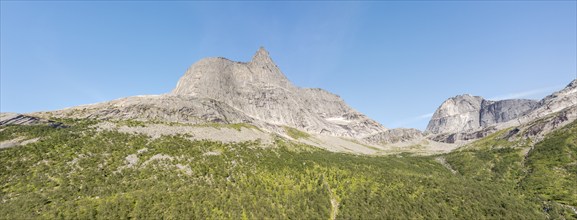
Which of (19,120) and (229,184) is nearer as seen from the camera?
(229,184)

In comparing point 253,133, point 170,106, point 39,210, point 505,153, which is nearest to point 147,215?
point 39,210

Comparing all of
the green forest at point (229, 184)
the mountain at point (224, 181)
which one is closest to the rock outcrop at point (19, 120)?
the mountain at point (224, 181)

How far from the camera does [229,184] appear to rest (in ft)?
150

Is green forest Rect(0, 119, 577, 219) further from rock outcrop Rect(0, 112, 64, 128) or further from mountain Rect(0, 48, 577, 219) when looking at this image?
rock outcrop Rect(0, 112, 64, 128)

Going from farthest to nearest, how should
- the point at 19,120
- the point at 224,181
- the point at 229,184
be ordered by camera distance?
the point at 19,120 < the point at 224,181 < the point at 229,184

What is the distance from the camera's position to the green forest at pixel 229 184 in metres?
36.2

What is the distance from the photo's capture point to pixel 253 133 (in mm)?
82375

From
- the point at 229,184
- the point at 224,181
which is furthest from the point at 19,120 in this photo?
the point at 229,184

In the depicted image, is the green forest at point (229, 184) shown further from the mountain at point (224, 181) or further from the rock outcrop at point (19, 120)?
the rock outcrop at point (19, 120)

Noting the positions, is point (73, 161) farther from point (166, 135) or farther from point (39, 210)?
point (166, 135)

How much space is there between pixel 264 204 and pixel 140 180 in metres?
18.8

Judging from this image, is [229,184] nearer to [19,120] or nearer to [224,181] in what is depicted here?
[224,181]

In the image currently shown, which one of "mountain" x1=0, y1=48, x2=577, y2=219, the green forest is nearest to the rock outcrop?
"mountain" x1=0, y1=48, x2=577, y2=219

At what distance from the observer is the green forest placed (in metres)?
36.2
